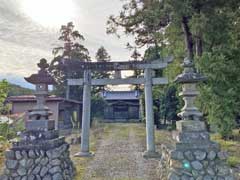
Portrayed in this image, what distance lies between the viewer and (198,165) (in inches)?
250

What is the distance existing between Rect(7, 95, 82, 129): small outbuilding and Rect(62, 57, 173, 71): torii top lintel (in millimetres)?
9878

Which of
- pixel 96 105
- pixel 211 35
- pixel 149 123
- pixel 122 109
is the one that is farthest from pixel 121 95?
pixel 149 123

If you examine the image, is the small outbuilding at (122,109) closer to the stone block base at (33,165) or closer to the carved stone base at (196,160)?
the stone block base at (33,165)

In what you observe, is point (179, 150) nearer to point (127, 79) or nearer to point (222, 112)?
point (127, 79)

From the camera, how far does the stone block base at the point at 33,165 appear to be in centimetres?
678

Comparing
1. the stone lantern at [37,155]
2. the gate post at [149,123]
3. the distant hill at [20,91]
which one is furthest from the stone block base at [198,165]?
the distant hill at [20,91]

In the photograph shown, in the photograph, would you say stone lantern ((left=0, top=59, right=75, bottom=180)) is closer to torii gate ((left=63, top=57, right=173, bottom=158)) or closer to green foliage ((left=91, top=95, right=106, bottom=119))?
torii gate ((left=63, top=57, right=173, bottom=158))

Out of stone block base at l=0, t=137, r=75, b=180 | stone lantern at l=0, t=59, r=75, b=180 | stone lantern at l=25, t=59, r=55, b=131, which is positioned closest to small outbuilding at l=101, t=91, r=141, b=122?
stone lantern at l=25, t=59, r=55, b=131

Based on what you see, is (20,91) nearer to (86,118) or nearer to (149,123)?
(86,118)

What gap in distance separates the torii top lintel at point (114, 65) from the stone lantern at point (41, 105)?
3.67m

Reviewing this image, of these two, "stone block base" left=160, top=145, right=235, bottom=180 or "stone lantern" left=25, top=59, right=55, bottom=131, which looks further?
"stone lantern" left=25, top=59, right=55, bottom=131

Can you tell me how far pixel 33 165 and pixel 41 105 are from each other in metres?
1.66

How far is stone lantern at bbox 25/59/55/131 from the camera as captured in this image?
729 cm

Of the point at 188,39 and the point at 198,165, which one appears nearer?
the point at 198,165
